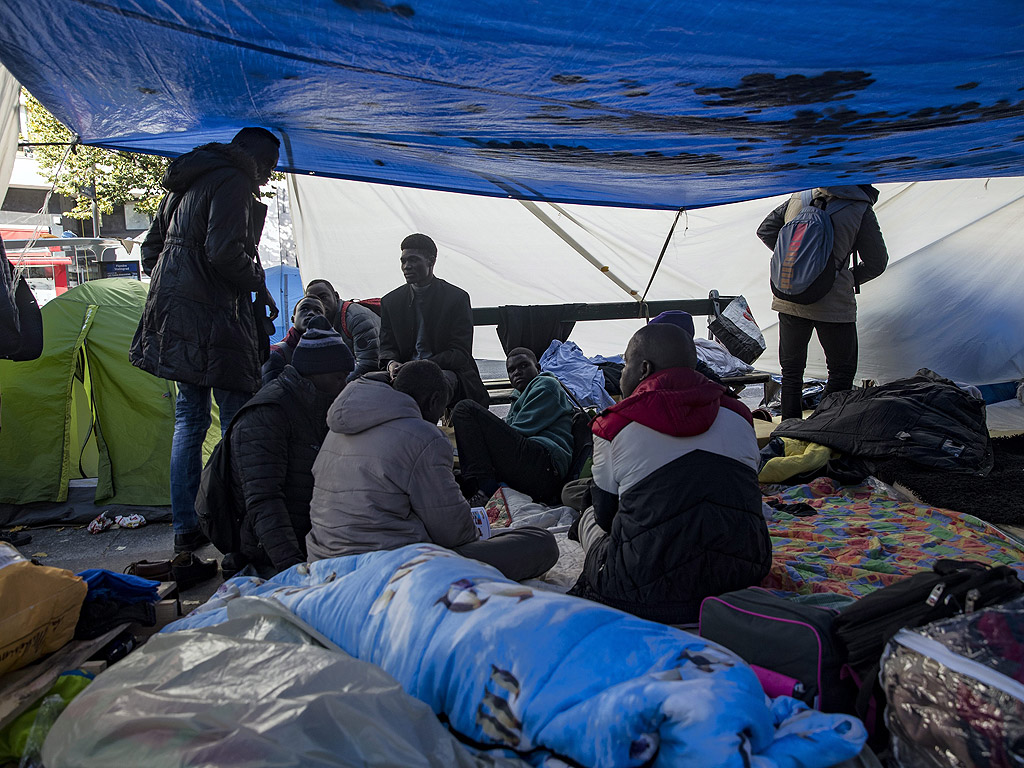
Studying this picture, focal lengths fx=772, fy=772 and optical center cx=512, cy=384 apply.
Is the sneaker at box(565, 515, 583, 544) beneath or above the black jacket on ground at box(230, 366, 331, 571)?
beneath

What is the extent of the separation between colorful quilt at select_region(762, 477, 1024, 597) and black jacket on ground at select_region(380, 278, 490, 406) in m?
2.02

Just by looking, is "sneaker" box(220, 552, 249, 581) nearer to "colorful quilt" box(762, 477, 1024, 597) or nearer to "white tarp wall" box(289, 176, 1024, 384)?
"colorful quilt" box(762, 477, 1024, 597)

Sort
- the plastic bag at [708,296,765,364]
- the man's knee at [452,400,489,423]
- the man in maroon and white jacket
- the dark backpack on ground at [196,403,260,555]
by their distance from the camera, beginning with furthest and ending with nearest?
the plastic bag at [708,296,765,364] < the man's knee at [452,400,489,423] < the dark backpack on ground at [196,403,260,555] < the man in maroon and white jacket

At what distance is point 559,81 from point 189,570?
2543mm

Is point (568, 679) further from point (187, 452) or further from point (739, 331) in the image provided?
point (739, 331)

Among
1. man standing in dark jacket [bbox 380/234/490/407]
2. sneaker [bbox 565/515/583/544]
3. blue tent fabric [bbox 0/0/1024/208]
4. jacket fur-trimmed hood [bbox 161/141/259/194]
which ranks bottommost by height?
sneaker [bbox 565/515/583/544]

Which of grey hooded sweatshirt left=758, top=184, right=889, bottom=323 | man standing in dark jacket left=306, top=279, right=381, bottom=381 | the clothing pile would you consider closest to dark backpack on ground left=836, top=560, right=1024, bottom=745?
grey hooded sweatshirt left=758, top=184, right=889, bottom=323

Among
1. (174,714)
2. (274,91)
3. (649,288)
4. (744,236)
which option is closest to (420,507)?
(174,714)

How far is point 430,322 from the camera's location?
500 cm

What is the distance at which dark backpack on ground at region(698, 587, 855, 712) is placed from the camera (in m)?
1.67

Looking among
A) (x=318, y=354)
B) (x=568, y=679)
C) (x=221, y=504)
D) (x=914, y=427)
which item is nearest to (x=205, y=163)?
(x=318, y=354)

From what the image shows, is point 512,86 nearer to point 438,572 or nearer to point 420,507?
point 420,507

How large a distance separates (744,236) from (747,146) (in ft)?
12.8

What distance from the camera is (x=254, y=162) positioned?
A: 353cm
